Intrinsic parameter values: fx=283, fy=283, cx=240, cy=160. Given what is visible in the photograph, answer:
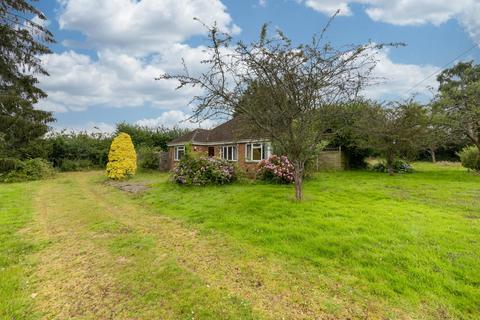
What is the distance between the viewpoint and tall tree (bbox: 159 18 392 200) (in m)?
7.22

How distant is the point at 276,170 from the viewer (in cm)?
1277

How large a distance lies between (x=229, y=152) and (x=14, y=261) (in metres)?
15.0

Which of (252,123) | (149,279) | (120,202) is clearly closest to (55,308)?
(149,279)

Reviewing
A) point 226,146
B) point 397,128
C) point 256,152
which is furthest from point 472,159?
point 226,146

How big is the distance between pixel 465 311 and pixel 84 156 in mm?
28505

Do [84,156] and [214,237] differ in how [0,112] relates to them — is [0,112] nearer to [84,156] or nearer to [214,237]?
[84,156]

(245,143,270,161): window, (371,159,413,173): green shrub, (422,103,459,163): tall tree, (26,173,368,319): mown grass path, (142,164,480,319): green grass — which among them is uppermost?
(422,103,459,163): tall tree

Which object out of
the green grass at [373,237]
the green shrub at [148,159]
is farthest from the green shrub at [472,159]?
the green shrub at [148,159]

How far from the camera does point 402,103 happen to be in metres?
17.4

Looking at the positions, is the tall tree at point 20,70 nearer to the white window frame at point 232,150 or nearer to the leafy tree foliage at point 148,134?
the leafy tree foliage at point 148,134

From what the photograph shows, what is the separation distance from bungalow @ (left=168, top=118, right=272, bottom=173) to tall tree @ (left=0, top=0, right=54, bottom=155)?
8346mm

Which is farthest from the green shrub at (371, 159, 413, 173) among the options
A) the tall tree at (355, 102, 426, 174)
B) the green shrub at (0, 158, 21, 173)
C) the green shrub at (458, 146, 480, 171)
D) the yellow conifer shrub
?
the green shrub at (0, 158, 21, 173)

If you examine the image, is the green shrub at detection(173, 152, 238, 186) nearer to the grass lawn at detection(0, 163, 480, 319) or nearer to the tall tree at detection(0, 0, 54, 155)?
the grass lawn at detection(0, 163, 480, 319)

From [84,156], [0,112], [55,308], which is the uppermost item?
[0,112]
